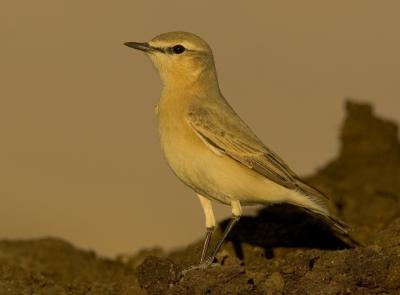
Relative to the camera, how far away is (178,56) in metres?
13.1

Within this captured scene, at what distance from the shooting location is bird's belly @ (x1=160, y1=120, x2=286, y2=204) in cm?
1220

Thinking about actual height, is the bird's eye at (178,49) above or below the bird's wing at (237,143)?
above

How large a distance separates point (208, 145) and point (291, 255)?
58.6 inches

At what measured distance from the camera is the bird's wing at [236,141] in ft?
40.9

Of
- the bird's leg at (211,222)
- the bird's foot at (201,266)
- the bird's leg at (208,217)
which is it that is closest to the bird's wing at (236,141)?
the bird's leg at (211,222)

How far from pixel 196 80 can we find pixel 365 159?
210 inches

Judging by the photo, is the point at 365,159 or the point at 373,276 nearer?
the point at 373,276

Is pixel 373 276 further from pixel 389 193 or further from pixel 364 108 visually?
pixel 364 108

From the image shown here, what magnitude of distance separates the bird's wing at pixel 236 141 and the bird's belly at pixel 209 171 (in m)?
0.08

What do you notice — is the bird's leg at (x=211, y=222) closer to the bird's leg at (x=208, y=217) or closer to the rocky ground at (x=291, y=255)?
the bird's leg at (x=208, y=217)

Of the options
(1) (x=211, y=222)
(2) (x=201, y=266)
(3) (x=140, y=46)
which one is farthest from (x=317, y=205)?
(3) (x=140, y=46)

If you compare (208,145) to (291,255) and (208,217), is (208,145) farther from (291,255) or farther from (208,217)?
(291,255)

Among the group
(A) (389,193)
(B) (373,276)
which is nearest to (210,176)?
(B) (373,276)

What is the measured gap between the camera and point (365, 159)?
1777 centimetres
